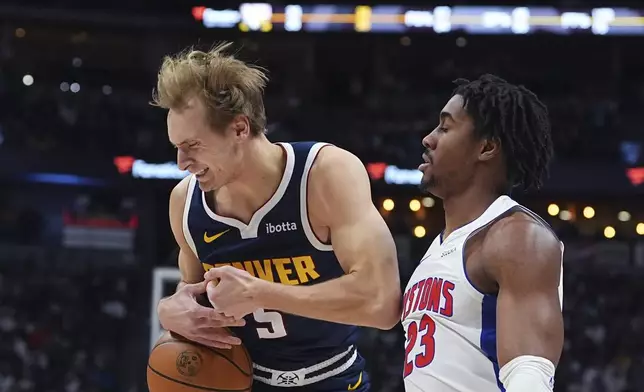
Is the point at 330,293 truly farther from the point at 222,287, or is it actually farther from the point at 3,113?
the point at 3,113

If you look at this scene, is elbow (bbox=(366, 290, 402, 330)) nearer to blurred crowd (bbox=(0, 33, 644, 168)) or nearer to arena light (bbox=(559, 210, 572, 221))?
blurred crowd (bbox=(0, 33, 644, 168))

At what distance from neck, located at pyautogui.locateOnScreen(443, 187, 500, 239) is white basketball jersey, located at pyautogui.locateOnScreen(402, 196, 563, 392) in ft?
0.15

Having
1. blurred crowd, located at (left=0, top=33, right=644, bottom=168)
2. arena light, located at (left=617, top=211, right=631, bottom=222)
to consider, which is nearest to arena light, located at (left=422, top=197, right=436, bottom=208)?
blurred crowd, located at (left=0, top=33, right=644, bottom=168)

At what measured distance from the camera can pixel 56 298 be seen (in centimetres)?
1238

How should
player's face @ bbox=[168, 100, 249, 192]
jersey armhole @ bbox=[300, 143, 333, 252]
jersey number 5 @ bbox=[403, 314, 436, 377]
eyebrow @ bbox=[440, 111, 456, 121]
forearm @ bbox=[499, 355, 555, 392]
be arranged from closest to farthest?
forearm @ bbox=[499, 355, 555, 392] < jersey number 5 @ bbox=[403, 314, 436, 377] < eyebrow @ bbox=[440, 111, 456, 121] < player's face @ bbox=[168, 100, 249, 192] < jersey armhole @ bbox=[300, 143, 333, 252]

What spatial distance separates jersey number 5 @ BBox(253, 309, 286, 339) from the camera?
2957 mm

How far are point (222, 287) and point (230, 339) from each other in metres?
0.29

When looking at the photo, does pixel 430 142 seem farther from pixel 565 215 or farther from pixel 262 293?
pixel 565 215

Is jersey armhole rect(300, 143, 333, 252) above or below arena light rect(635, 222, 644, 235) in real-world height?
above

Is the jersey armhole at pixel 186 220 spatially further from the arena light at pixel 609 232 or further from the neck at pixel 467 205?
the arena light at pixel 609 232

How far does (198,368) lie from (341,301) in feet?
1.82

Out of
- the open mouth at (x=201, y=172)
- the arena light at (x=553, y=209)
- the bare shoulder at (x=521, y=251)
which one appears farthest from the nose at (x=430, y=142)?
the arena light at (x=553, y=209)

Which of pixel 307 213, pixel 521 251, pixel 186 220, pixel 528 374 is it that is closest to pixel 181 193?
pixel 186 220

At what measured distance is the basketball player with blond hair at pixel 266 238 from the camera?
107 inches
